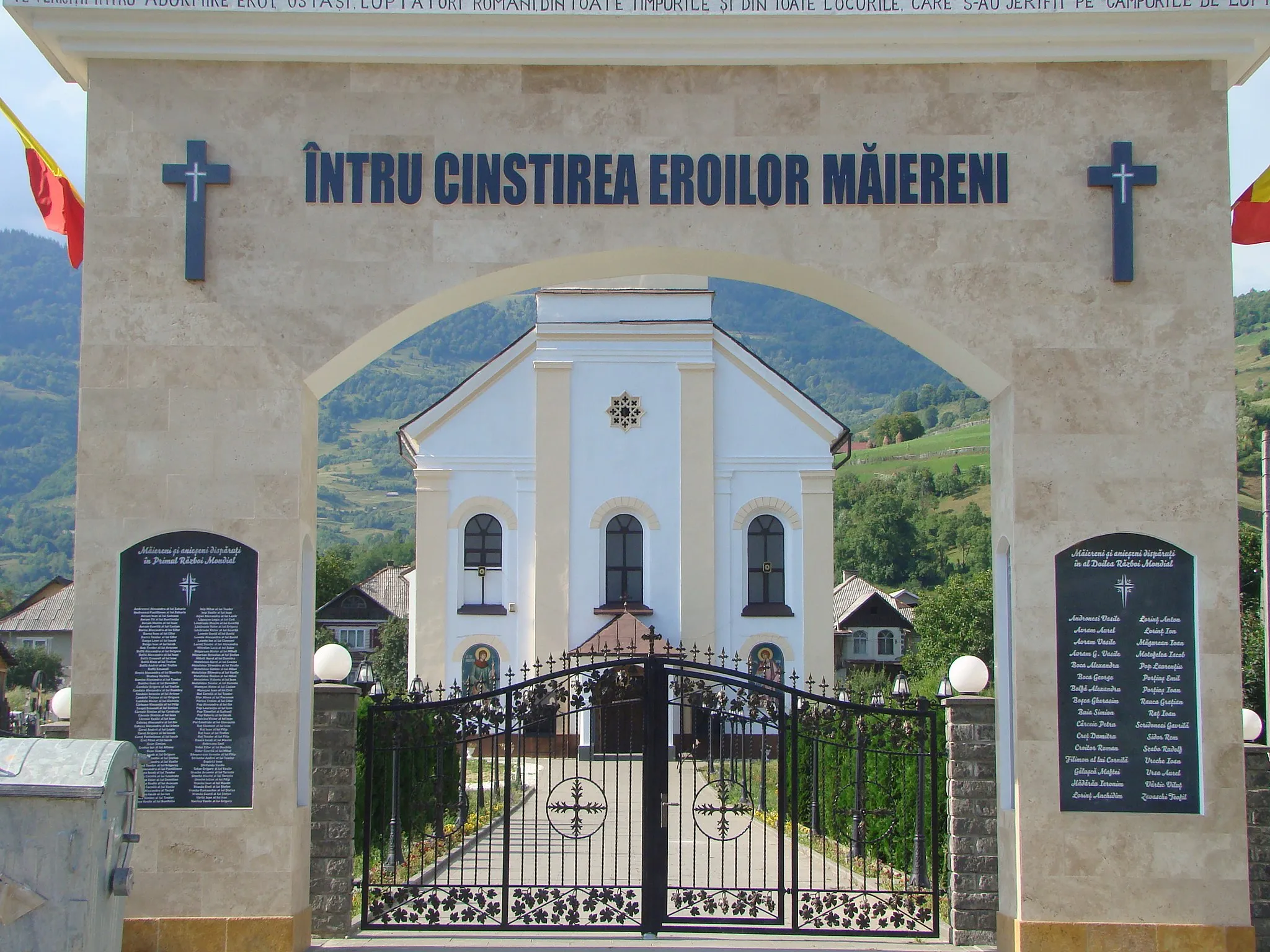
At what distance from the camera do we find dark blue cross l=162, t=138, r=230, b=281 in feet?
29.9

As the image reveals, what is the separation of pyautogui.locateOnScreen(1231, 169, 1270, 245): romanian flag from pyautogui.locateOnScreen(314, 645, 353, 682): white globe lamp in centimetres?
744

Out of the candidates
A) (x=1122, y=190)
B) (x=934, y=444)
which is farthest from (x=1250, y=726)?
(x=934, y=444)

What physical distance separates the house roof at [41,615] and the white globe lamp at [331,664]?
75.5m

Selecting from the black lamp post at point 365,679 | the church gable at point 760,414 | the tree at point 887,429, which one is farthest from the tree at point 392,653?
the tree at point 887,429

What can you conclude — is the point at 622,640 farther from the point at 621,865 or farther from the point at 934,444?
the point at 934,444

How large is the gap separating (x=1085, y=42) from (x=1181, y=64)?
757 millimetres

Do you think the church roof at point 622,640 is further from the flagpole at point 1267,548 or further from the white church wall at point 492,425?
the flagpole at point 1267,548

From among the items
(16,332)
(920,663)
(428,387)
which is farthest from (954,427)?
(16,332)

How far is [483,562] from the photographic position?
3509 cm

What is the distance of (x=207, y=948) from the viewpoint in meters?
8.78

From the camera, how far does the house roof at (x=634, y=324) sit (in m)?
34.5

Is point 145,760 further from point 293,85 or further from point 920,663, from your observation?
point 920,663

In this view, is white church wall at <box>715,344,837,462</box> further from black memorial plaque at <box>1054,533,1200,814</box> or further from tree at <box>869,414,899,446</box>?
tree at <box>869,414,899,446</box>

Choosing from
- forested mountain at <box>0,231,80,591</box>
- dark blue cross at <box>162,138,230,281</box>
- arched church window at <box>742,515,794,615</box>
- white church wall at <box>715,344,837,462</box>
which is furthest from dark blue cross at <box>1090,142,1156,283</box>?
forested mountain at <box>0,231,80,591</box>
